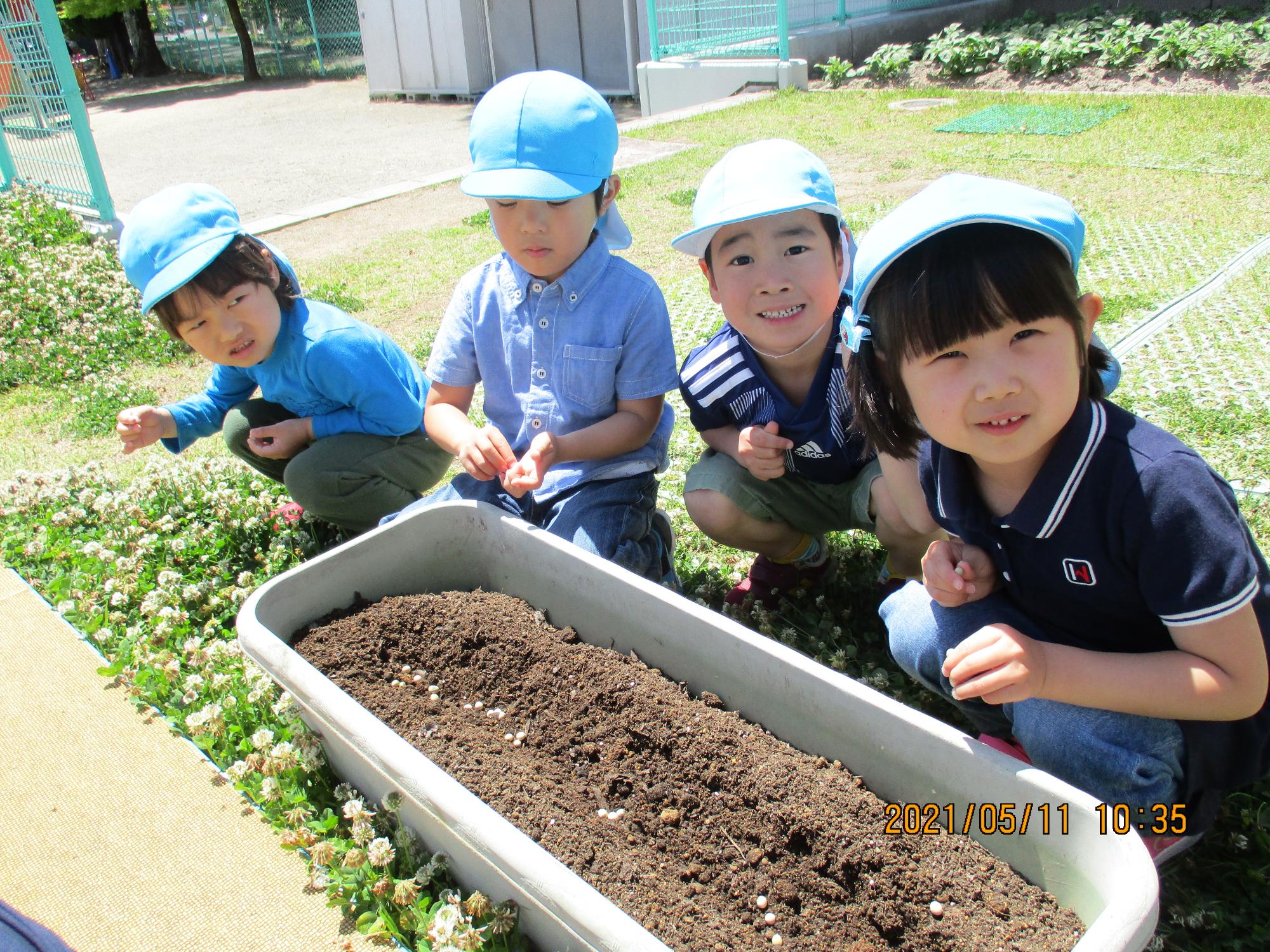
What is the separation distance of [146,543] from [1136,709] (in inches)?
115

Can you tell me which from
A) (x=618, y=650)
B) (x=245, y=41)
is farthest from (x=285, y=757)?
(x=245, y=41)

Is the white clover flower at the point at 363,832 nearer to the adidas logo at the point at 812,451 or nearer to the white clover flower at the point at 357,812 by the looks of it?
the white clover flower at the point at 357,812

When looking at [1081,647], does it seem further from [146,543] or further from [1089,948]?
[146,543]

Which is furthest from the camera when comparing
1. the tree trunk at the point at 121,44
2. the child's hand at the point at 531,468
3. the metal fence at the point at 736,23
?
Answer: the tree trunk at the point at 121,44

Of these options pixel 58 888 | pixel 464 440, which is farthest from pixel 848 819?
pixel 58 888

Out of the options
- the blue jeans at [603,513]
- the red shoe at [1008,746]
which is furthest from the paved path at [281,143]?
the red shoe at [1008,746]

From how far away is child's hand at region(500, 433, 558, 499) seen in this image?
2287 millimetres

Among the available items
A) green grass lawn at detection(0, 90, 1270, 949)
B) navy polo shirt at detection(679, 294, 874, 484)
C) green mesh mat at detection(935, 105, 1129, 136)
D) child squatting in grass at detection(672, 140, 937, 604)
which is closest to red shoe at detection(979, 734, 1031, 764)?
green grass lawn at detection(0, 90, 1270, 949)

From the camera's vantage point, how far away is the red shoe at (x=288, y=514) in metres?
3.35

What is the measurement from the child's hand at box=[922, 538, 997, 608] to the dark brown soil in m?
0.37

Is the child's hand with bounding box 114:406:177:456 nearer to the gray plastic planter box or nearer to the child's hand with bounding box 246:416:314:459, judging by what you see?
the child's hand with bounding box 246:416:314:459

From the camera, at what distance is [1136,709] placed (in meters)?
1.52

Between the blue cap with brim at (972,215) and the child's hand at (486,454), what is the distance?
3.65 feet

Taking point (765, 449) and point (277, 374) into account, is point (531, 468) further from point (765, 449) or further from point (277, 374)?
point (277, 374)
